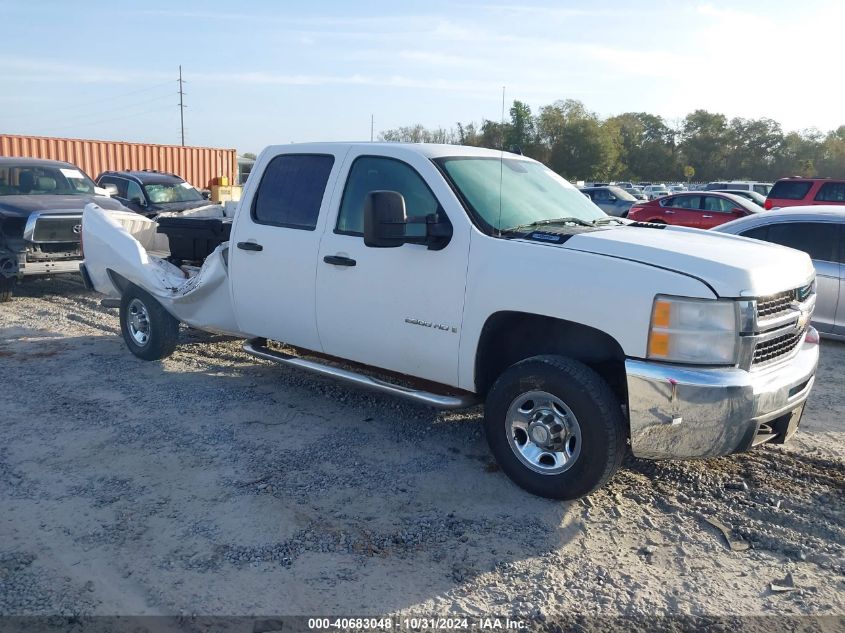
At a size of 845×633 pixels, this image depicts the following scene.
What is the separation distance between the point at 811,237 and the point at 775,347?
15.5ft

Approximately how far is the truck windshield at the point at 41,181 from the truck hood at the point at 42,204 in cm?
28

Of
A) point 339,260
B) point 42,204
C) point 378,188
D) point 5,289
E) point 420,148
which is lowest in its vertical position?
point 5,289

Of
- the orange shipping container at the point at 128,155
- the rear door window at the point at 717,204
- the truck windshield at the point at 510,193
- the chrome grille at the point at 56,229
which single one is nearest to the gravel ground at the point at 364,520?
the truck windshield at the point at 510,193

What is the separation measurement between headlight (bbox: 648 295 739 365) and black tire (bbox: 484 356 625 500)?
1.34ft

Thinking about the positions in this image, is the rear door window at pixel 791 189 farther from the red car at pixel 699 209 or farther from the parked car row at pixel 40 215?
the parked car row at pixel 40 215

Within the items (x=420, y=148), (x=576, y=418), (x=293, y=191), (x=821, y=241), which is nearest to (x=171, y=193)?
(x=293, y=191)

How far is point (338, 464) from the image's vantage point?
474 centimetres

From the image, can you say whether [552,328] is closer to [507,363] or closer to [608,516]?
[507,363]

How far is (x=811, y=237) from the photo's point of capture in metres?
8.06

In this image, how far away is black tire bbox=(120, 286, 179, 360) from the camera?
22.7 feet

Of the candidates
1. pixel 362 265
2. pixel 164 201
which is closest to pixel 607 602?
pixel 362 265

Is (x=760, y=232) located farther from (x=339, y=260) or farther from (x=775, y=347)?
(x=339, y=260)

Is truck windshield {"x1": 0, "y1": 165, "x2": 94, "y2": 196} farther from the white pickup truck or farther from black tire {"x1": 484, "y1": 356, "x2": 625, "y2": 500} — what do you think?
black tire {"x1": 484, "y1": 356, "x2": 625, "y2": 500}

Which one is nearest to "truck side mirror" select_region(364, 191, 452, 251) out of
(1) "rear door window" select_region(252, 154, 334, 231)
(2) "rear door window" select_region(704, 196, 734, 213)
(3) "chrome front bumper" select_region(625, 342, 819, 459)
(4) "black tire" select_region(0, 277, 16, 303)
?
(1) "rear door window" select_region(252, 154, 334, 231)
